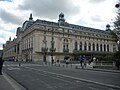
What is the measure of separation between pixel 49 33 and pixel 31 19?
34.1 metres

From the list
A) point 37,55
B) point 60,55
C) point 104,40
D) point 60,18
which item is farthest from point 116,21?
point 104,40

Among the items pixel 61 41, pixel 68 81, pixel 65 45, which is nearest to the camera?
pixel 68 81

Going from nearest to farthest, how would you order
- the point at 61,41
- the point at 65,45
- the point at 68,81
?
the point at 68,81, the point at 61,41, the point at 65,45

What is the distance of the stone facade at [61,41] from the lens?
90938mm

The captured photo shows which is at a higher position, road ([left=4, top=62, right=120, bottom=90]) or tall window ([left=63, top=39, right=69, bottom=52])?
tall window ([left=63, top=39, right=69, bottom=52])

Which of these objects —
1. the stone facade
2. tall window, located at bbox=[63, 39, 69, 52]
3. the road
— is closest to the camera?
the road

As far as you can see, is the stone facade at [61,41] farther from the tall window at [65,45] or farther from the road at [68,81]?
the road at [68,81]

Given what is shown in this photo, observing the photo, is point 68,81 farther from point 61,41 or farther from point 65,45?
point 65,45

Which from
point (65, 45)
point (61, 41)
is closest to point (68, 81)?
point (61, 41)

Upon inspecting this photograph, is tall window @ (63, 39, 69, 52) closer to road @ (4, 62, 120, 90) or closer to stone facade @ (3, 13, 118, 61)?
stone facade @ (3, 13, 118, 61)

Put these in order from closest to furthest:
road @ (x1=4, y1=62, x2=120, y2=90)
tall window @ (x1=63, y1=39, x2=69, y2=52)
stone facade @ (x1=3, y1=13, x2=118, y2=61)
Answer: road @ (x1=4, y1=62, x2=120, y2=90) < stone facade @ (x1=3, y1=13, x2=118, y2=61) < tall window @ (x1=63, y1=39, x2=69, y2=52)

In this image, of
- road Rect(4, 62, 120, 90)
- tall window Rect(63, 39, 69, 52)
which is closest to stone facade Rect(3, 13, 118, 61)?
tall window Rect(63, 39, 69, 52)

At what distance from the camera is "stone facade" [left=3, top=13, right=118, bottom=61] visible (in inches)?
3580

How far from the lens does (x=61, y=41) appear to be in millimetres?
100000
